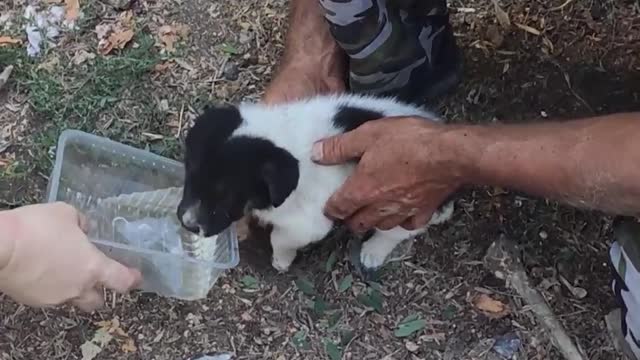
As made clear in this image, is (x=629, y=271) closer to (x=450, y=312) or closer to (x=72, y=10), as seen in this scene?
(x=450, y=312)

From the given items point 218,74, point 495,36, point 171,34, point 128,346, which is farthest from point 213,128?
point 495,36

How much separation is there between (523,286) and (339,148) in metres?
0.69

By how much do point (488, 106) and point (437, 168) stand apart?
73 cm

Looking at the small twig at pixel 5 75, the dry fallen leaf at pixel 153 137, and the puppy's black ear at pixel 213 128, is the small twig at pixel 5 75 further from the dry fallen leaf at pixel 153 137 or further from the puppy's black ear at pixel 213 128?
the puppy's black ear at pixel 213 128

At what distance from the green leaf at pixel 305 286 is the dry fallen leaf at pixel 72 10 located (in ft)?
3.50

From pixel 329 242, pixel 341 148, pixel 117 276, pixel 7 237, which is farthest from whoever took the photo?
pixel 329 242

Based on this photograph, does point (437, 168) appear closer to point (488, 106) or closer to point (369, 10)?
point (369, 10)


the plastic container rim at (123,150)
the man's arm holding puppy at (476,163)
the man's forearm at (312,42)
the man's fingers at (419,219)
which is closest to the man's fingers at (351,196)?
the man's arm holding puppy at (476,163)

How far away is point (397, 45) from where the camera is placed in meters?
2.92

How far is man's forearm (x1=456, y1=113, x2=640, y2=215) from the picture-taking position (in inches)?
86.1

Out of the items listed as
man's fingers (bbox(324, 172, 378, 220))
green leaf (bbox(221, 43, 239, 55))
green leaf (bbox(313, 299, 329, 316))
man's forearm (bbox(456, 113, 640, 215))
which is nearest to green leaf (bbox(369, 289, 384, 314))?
green leaf (bbox(313, 299, 329, 316))

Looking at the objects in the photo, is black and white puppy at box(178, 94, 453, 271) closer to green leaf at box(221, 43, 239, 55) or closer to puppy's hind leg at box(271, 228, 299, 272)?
puppy's hind leg at box(271, 228, 299, 272)

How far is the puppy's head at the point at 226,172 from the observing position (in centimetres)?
250

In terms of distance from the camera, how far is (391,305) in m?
3.00
